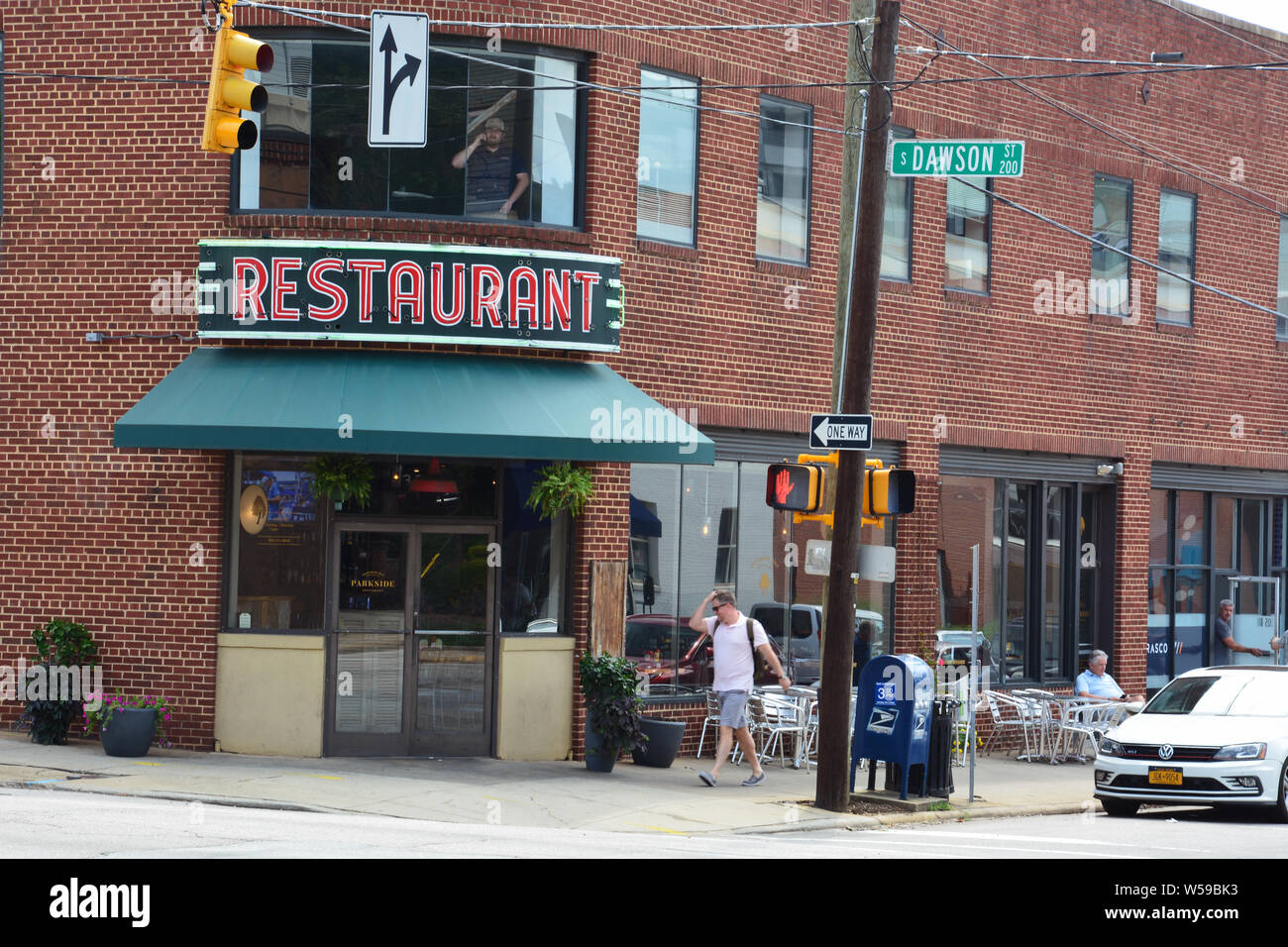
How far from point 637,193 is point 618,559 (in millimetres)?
3853

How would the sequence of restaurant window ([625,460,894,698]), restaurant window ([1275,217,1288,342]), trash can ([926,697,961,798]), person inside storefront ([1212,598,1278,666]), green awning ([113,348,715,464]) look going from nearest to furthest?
green awning ([113,348,715,464]) → trash can ([926,697,961,798]) → restaurant window ([625,460,894,698]) → person inside storefront ([1212,598,1278,666]) → restaurant window ([1275,217,1288,342])

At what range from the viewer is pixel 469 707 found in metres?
16.3

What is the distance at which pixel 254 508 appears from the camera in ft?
52.7

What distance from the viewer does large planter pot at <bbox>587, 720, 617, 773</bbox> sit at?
52.1 feet

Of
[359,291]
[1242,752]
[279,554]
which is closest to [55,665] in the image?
[279,554]

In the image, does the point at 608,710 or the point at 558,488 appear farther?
the point at 558,488

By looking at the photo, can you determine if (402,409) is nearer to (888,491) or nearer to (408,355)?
(408,355)

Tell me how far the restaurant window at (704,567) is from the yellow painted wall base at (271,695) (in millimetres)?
3371

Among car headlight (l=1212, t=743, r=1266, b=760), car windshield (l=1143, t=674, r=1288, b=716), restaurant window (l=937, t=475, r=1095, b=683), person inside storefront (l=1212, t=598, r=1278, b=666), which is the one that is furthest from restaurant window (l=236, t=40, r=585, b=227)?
person inside storefront (l=1212, t=598, r=1278, b=666)

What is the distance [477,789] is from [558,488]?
3220 mm

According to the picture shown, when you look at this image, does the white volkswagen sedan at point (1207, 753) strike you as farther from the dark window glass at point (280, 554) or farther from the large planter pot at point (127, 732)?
the large planter pot at point (127, 732)

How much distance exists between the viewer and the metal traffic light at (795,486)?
47.2 feet

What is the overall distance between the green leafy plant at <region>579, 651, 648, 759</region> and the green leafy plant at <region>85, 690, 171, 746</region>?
4.02 m

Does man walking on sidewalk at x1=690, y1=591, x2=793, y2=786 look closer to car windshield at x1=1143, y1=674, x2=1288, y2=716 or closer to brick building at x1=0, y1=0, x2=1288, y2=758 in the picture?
brick building at x1=0, y1=0, x2=1288, y2=758
